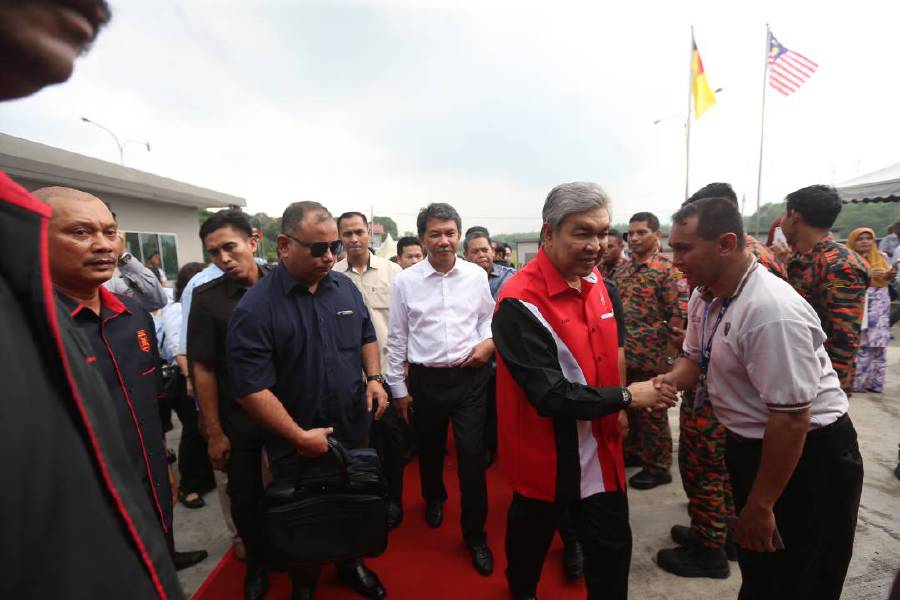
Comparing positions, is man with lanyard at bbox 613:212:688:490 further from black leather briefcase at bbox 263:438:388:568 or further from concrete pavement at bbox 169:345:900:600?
black leather briefcase at bbox 263:438:388:568

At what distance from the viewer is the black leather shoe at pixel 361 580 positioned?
245cm

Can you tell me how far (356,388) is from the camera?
7.55 ft

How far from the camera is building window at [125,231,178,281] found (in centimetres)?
1153

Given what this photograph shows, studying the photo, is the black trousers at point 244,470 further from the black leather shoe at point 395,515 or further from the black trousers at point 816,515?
the black trousers at point 816,515

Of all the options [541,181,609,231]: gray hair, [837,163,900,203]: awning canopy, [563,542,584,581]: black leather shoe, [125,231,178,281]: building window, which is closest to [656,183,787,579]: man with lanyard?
[563,542,584,581]: black leather shoe

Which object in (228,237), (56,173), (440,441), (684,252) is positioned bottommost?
(440,441)

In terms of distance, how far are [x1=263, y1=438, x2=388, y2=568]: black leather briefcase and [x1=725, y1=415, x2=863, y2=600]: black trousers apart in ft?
5.24

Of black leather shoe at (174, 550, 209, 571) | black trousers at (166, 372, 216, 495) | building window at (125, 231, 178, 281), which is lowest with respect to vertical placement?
black leather shoe at (174, 550, 209, 571)

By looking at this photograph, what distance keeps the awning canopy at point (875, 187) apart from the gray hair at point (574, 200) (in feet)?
21.8

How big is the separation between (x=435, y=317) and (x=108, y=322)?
179cm

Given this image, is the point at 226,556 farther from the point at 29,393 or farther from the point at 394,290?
the point at 29,393

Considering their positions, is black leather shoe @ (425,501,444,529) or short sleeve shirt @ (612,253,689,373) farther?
short sleeve shirt @ (612,253,689,373)

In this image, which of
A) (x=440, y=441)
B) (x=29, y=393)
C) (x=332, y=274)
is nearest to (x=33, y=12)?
(x=29, y=393)

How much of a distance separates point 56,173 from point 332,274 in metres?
9.64
